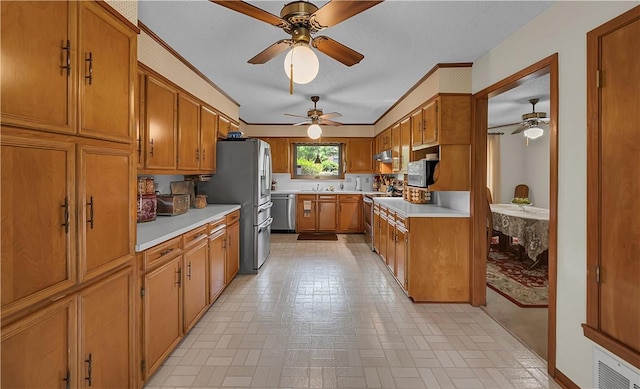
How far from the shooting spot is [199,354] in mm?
2133

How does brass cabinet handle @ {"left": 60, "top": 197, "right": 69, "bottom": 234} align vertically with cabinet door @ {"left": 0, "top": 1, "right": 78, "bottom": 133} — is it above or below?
below

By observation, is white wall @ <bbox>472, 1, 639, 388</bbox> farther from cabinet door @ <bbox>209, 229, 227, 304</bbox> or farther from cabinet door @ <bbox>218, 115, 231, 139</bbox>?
cabinet door @ <bbox>218, 115, 231, 139</bbox>

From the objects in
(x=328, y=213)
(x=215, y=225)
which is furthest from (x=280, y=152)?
(x=215, y=225)

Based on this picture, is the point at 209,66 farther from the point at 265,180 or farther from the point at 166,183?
the point at 265,180

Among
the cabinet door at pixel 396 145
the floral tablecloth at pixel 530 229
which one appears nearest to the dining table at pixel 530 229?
the floral tablecloth at pixel 530 229

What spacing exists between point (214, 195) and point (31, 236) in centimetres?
295

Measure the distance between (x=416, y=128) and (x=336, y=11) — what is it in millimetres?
2463

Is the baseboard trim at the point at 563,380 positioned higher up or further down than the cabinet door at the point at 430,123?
further down

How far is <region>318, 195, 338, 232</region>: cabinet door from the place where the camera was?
6496mm

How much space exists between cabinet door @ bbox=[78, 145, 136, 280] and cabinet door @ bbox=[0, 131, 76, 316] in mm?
57

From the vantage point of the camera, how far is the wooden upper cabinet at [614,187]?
1.42m

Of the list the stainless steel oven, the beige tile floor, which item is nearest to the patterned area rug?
the beige tile floor

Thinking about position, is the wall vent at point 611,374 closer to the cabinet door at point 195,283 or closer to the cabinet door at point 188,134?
the cabinet door at point 195,283

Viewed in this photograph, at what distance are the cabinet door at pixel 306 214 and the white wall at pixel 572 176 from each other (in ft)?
16.1
